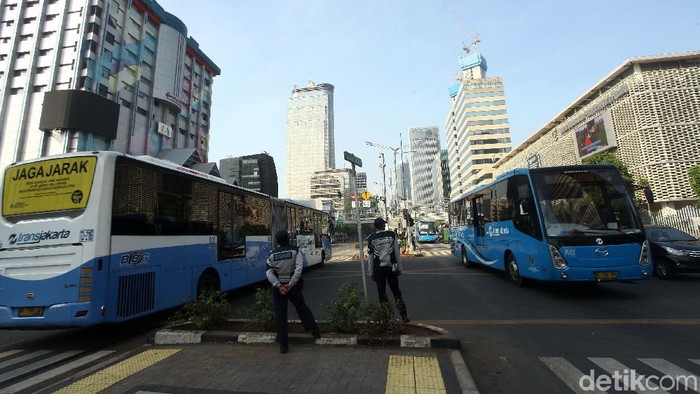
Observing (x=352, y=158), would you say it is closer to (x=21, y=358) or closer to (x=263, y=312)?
(x=263, y=312)

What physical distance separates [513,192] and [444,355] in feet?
20.7

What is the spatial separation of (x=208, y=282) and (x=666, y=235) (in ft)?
45.3

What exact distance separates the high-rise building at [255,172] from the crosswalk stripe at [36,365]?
75276 millimetres

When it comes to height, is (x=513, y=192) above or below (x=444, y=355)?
above

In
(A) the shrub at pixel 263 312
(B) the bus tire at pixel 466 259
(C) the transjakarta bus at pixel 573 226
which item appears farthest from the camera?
(B) the bus tire at pixel 466 259

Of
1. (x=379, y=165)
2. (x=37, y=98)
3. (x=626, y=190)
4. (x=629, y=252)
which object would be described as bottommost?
(x=629, y=252)

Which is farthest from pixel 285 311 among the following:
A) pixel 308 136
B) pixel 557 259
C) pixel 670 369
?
pixel 308 136

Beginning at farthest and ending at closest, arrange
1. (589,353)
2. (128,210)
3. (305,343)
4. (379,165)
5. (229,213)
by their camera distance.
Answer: (379,165), (229,213), (128,210), (305,343), (589,353)

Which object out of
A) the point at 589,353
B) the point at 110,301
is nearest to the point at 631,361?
the point at 589,353

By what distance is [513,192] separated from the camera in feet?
30.9

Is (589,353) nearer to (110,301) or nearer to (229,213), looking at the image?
(110,301)

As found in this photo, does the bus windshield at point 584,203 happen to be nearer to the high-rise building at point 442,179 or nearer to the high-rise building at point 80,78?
the high-rise building at point 80,78

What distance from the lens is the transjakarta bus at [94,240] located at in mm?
5223

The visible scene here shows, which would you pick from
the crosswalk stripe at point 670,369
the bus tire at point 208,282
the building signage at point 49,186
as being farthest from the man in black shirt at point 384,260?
the building signage at point 49,186
